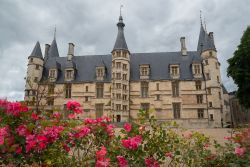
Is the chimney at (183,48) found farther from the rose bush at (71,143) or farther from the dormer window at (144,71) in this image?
the rose bush at (71,143)

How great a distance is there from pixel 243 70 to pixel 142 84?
516 inches

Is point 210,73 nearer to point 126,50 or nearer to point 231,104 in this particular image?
point 126,50

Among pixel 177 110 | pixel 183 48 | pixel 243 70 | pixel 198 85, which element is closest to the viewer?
pixel 243 70

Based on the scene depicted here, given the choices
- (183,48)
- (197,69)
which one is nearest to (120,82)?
(197,69)

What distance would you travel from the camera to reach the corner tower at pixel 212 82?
28.6 metres

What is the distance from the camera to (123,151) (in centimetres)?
361

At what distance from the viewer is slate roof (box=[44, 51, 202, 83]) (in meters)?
32.2

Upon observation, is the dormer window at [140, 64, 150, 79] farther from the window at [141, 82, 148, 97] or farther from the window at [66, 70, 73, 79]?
the window at [66, 70, 73, 79]

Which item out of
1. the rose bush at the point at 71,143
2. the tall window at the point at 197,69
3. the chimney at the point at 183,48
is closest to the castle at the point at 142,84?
the chimney at the point at 183,48

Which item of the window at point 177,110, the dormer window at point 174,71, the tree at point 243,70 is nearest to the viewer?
the tree at point 243,70

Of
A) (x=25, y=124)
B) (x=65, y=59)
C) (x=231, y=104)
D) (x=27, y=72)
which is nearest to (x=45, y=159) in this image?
(x=25, y=124)

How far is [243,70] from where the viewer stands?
71.5 feet

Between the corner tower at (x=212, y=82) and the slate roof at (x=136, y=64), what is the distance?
1512 mm

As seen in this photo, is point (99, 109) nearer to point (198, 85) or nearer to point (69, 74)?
point (69, 74)
